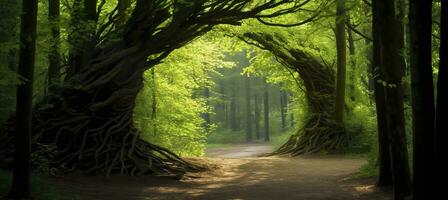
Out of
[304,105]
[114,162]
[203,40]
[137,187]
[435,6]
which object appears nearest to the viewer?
[435,6]

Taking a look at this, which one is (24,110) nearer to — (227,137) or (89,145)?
(89,145)

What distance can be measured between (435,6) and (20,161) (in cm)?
860

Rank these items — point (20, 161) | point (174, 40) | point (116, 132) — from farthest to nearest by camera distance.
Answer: point (174, 40) → point (116, 132) → point (20, 161)

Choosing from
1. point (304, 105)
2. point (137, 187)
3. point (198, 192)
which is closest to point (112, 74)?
point (137, 187)

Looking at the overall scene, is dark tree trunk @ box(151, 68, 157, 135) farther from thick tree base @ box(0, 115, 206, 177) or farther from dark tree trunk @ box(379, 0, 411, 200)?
dark tree trunk @ box(379, 0, 411, 200)

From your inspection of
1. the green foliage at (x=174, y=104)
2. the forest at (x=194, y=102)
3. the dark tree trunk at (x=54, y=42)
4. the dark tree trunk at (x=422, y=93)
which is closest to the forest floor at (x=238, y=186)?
the forest at (x=194, y=102)

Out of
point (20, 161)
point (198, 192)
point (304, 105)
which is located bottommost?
point (198, 192)

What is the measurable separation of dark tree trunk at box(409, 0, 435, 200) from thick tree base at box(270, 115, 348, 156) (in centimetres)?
1415

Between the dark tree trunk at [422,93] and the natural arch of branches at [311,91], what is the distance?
14429 mm

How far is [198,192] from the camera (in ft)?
32.7

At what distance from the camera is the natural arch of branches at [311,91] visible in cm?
2027

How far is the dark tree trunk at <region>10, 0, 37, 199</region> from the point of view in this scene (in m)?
7.22

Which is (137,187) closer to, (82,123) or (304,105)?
(82,123)

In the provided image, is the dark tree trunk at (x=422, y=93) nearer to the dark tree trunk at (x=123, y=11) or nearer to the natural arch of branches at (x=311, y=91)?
the dark tree trunk at (x=123, y=11)
